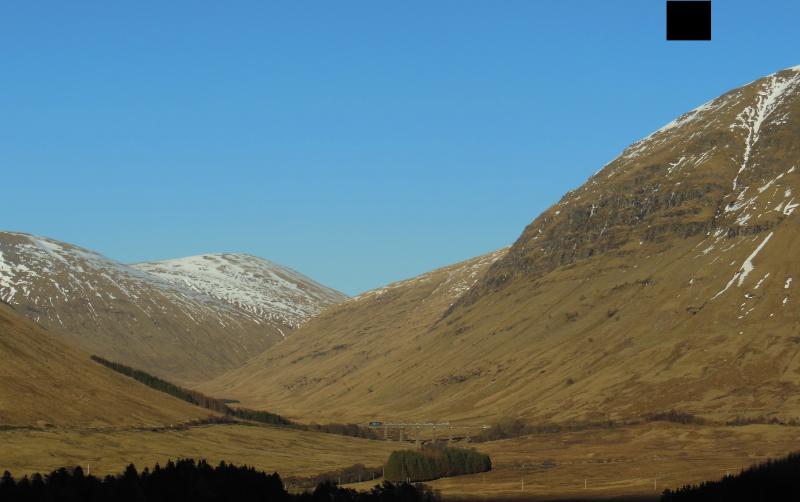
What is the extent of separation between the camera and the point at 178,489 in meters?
150

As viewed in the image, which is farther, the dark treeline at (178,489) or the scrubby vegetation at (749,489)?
the scrubby vegetation at (749,489)

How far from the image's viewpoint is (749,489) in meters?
156

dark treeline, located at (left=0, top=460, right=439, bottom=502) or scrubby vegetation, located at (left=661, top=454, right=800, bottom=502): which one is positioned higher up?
scrubby vegetation, located at (left=661, top=454, right=800, bottom=502)

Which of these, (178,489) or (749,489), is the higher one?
(749,489)

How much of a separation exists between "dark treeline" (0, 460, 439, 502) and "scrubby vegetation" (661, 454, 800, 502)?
40241 millimetres

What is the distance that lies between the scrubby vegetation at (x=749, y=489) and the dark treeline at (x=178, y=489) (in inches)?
1584

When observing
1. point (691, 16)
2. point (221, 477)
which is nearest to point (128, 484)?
point (221, 477)

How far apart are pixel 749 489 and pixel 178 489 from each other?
3111 inches

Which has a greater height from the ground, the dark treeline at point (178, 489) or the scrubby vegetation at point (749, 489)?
the scrubby vegetation at point (749, 489)

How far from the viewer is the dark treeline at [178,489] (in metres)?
137

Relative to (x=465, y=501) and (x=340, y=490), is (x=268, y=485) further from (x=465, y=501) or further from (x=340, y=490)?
(x=465, y=501)

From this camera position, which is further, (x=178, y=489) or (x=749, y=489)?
(x=749, y=489)

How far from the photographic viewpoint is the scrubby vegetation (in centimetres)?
15188

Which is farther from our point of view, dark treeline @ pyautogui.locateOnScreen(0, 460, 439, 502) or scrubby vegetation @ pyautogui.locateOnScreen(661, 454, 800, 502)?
scrubby vegetation @ pyautogui.locateOnScreen(661, 454, 800, 502)
